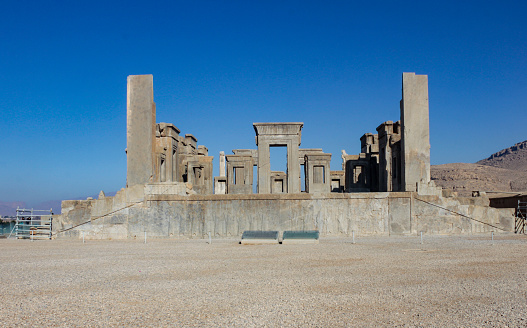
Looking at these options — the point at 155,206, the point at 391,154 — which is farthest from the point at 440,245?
the point at 391,154

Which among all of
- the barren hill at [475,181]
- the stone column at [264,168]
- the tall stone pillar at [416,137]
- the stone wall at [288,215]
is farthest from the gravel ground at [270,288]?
the barren hill at [475,181]

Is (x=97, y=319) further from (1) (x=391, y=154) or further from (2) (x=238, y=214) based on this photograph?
(1) (x=391, y=154)

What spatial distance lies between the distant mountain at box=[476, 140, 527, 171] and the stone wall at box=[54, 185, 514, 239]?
84126 mm

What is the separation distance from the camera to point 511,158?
98062 mm

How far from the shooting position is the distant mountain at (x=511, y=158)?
92938mm

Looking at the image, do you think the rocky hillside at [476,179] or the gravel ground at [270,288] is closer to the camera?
the gravel ground at [270,288]

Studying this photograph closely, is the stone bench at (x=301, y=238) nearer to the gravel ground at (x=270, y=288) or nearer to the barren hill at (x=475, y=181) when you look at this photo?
the gravel ground at (x=270, y=288)

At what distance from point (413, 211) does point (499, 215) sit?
326cm

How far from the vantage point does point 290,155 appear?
22.3m

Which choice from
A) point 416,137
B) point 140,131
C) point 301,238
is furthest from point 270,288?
point 416,137

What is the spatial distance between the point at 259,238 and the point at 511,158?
99.3m

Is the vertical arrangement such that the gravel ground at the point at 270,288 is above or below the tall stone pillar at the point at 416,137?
below

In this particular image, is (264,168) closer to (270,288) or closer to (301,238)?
(301,238)

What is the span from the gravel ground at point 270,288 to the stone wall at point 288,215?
472 cm
